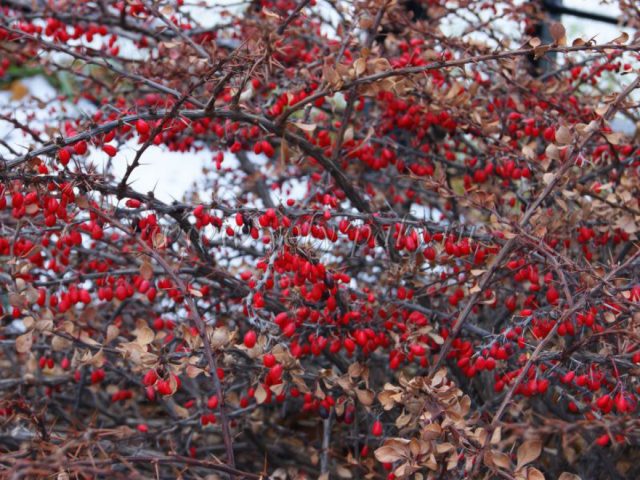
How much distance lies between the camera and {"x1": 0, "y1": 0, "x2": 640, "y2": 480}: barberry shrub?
1924mm

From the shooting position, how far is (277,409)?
3.23 metres

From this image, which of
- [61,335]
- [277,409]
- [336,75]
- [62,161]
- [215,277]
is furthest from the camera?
[277,409]

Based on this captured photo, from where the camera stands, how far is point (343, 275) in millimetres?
2221

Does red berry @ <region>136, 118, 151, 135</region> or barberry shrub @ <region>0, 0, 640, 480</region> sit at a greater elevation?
red berry @ <region>136, 118, 151, 135</region>

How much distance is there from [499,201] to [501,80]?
0.45 metres

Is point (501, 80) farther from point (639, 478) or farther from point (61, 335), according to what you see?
point (61, 335)

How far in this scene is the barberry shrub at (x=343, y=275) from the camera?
1.92m

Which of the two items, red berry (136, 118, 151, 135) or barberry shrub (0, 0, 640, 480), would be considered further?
red berry (136, 118, 151, 135)

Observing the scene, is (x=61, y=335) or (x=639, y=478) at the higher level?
(x=61, y=335)

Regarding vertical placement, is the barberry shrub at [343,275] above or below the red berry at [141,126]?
below

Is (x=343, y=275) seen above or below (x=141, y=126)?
below

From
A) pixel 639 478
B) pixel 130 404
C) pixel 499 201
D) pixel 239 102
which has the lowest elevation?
pixel 130 404

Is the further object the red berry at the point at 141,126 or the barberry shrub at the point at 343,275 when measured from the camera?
the red berry at the point at 141,126

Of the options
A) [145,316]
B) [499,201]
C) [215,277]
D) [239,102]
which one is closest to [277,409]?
[145,316]
